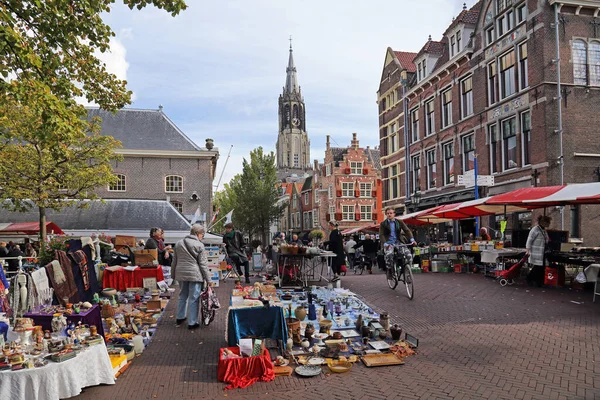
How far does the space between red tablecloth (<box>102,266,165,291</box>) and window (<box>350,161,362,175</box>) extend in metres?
39.8

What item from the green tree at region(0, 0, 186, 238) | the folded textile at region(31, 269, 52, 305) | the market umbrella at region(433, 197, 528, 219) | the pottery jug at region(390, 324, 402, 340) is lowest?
the pottery jug at region(390, 324, 402, 340)

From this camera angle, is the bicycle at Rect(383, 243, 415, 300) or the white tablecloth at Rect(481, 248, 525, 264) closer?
the bicycle at Rect(383, 243, 415, 300)

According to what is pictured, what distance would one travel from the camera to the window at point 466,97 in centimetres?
2325

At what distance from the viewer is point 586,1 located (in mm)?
18078

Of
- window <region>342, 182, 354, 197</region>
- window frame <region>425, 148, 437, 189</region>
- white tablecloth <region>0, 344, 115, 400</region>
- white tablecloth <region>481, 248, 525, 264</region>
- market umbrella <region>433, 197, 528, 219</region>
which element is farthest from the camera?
window <region>342, 182, 354, 197</region>

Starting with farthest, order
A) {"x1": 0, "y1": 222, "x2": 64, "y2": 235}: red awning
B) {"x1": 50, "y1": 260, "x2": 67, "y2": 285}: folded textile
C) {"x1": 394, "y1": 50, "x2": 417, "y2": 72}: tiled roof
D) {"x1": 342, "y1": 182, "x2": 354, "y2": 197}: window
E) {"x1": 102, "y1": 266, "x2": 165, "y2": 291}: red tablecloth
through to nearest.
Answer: {"x1": 342, "y1": 182, "x2": 354, "y2": 197}: window → {"x1": 394, "y1": 50, "x2": 417, "y2": 72}: tiled roof → {"x1": 0, "y1": 222, "x2": 64, "y2": 235}: red awning → {"x1": 102, "y1": 266, "x2": 165, "y2": 291}: red tablecloth → {"x1": 50, "y1": 260, "x2": 67, "y2": 285}: folded textile

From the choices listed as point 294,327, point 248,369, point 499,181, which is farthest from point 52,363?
point 499,181

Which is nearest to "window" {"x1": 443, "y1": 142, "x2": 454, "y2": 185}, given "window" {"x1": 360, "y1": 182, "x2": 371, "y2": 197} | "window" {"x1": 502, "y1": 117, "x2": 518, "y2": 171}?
"window" {"x1": 502, "y1": 117, "x2": 518, "y2": 171}

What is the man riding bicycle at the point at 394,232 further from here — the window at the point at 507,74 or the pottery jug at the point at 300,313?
the window at the point at 507,74

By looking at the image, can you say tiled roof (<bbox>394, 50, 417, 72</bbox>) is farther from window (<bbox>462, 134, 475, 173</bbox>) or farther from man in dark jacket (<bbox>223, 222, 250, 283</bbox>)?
man in dark jacket (<bbox>223, 222, 250, 283</bbox>)

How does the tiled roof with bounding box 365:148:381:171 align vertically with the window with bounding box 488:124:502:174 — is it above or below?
above

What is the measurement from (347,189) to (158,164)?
22.4 m

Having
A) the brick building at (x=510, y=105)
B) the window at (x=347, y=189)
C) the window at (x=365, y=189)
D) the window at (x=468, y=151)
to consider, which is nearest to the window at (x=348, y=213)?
the window at (x=347, y=189)

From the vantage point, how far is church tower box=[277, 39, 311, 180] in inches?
4309
